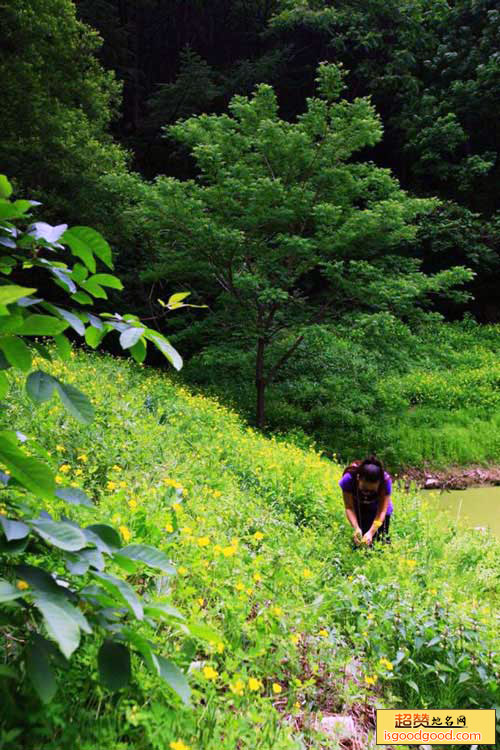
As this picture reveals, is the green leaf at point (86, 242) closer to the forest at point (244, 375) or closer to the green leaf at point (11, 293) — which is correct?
the forest at point (244, 375)

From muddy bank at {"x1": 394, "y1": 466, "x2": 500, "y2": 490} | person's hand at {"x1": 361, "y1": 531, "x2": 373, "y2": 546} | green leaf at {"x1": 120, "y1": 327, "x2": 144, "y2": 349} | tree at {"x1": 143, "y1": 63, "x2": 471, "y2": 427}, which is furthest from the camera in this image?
muddy bank at {"x1": 394, "y1": 466, "x2": 500, "y2": 490}

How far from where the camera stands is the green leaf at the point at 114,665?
3.05 feet

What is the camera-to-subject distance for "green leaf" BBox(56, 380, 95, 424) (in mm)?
963

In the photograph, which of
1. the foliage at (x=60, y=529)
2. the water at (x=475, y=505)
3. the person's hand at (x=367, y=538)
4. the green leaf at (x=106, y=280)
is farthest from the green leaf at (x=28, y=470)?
the water at (x=475, y=505)

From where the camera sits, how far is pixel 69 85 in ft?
41.0

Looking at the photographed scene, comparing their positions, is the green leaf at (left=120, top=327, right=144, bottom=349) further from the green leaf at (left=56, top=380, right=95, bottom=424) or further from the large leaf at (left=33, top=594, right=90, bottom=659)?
the large leaf at (left=33, top=594, right=90, bottom=659)

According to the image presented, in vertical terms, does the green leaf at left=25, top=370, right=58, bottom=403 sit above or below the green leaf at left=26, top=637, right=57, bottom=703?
above

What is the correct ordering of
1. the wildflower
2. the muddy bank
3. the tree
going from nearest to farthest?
the wildflower → the tree → the muddy bank

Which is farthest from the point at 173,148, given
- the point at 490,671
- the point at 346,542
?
the point at 490,671

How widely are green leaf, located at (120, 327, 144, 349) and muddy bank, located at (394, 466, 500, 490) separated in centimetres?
990

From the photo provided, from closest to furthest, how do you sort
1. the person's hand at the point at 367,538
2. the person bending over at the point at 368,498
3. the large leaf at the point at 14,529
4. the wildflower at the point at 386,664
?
1. the large leaf at the point at 14,529
2. the wildflower at the point at 386,664
3. the person's hand at the point at 367,538
4. the person bending over at the point at 368,498

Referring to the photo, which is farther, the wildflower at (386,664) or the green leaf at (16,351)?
the wildflower at (386,664)

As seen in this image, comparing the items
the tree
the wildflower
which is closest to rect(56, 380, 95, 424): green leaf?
the wildflower

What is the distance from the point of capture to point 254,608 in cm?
283
